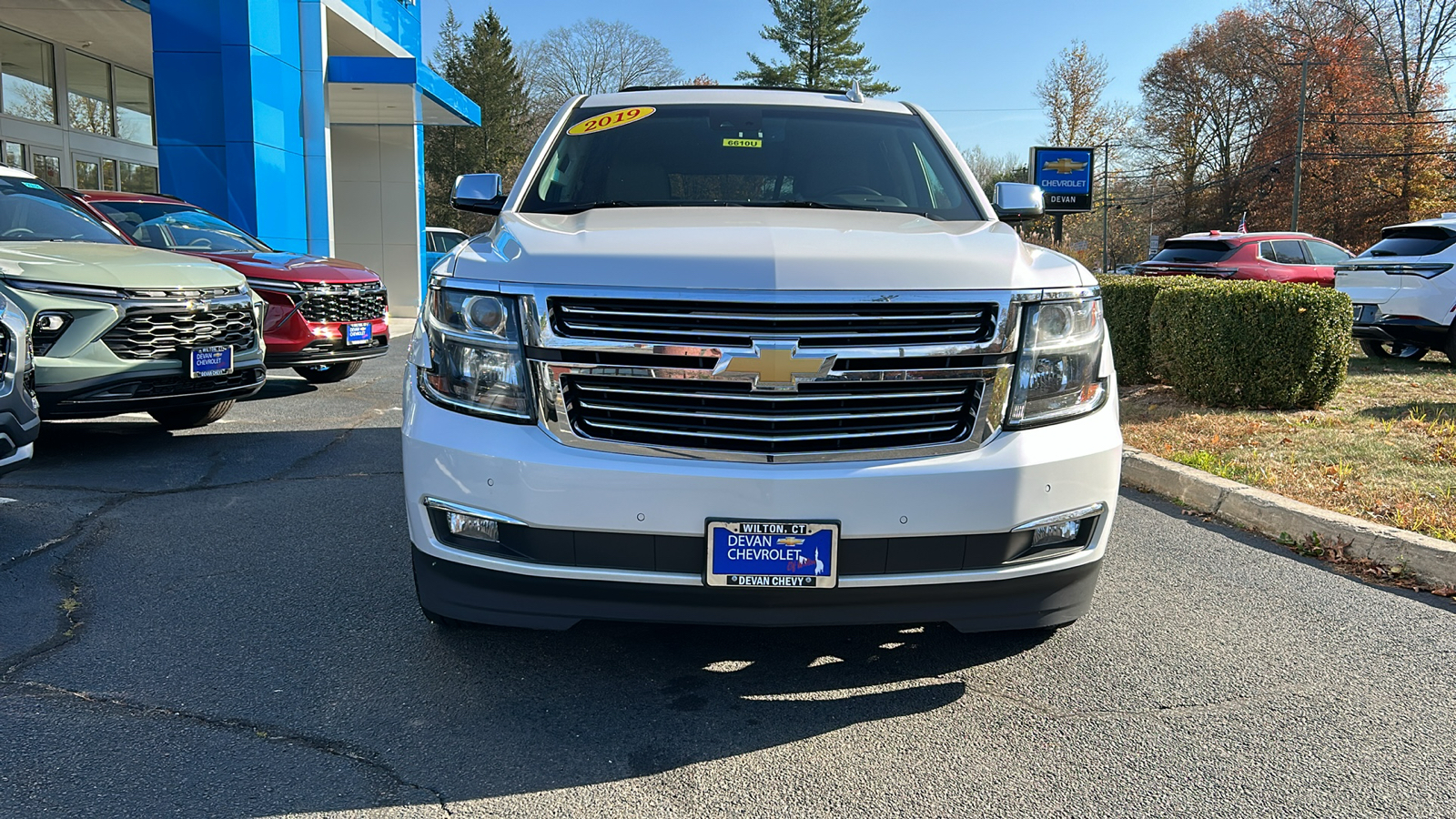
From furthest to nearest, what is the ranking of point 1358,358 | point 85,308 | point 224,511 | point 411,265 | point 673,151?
point 411,265, point 1358,358, point 85,308, point 224,511, point 673,151

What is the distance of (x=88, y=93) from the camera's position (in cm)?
2177

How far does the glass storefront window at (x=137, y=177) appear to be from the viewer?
75.8 feet

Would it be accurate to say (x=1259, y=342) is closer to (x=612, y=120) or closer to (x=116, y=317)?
(x=612, y=120)

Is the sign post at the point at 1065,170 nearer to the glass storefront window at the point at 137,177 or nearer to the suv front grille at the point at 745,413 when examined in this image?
the suv front grille at the point at 745,413

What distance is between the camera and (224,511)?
515 centimetres

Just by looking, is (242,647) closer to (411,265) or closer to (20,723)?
(20,723)

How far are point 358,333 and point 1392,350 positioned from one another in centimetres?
1206

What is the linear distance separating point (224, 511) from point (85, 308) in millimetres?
1801

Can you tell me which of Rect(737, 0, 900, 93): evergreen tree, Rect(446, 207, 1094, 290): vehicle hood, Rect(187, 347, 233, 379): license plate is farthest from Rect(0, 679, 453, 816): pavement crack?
Rect(737, 0, 900, 93): evergreen tree

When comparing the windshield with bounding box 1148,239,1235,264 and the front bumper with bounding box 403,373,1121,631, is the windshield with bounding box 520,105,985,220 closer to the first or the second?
the front bumper with bounding box 403,373,1121,631

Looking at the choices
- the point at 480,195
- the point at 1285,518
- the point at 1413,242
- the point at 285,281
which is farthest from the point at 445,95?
the point at 1285,518

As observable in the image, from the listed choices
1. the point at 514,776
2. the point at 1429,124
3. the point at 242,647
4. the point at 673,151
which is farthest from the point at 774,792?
the point at 1429,124

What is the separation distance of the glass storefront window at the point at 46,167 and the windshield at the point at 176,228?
40.8 feet

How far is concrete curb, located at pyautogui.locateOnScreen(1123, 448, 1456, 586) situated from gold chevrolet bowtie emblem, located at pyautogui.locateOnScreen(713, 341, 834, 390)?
3253 millimetres
